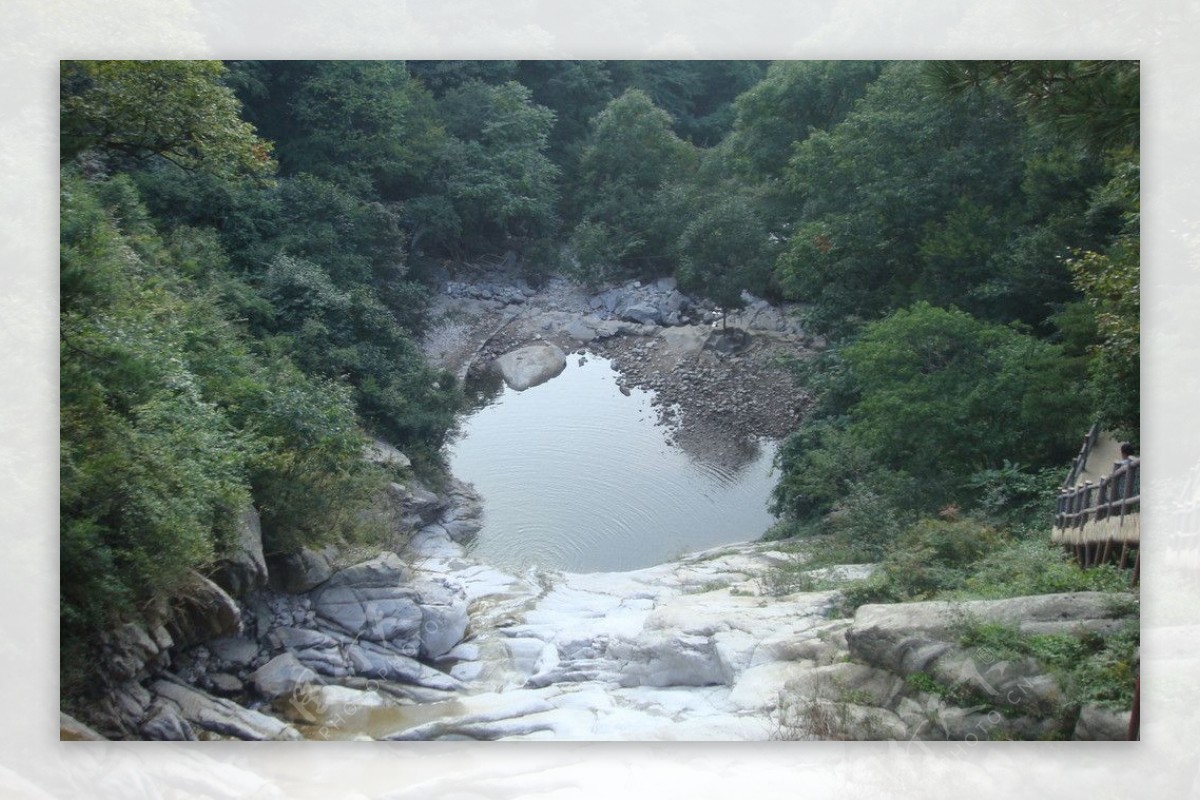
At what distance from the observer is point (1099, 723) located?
20.0 ft

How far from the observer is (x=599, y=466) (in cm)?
702

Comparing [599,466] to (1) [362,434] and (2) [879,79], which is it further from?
(2) [879,79]

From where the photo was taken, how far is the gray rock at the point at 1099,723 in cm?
609

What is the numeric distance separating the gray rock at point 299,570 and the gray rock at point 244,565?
15 centimetres

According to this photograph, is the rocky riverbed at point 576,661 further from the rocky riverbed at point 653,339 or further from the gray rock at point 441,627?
the rocky riverbed at point 653,339

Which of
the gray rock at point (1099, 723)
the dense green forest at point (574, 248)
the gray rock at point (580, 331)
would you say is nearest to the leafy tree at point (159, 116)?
the dense green forest at point (574, 248)

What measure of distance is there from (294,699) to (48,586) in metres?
1.41

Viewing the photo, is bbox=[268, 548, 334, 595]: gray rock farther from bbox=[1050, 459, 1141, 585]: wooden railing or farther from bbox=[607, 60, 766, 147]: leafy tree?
bbox=[1050, 459, 1141, 585]: wooden railing

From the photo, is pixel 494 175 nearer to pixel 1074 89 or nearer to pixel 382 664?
pixel 382 664

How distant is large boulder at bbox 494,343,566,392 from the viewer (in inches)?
289

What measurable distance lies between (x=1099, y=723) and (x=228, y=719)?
448 cm

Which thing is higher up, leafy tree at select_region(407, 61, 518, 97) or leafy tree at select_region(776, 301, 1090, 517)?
leafy tree at select_region(407, 61, 518, 97)

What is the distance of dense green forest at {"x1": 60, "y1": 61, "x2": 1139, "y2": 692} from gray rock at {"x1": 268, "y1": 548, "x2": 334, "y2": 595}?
9cm

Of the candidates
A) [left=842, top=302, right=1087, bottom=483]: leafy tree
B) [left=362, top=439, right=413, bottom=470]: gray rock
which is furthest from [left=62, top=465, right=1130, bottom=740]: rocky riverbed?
[left=842, top=302, right=1087, bottom=483]: leafy tree
